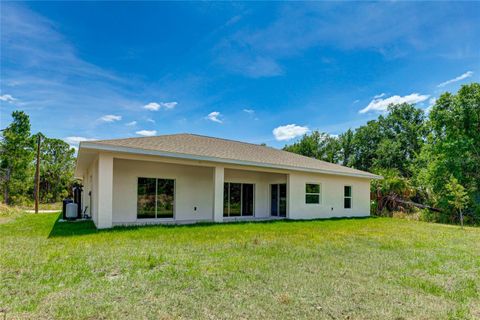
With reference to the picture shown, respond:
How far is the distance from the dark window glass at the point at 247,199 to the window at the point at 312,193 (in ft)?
9.80

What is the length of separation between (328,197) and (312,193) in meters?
1.27

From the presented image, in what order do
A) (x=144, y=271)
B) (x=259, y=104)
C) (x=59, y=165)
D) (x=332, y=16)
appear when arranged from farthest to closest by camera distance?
(x=59, y=165) < (x=259, y=104) < (x=332, y=16) < (x=144, y=271)

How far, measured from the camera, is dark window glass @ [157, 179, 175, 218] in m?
12.3

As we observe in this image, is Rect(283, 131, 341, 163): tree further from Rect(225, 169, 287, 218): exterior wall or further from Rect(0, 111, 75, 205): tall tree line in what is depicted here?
Rect(0, 111, 75, 205): tall tree line

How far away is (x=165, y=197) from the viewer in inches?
491

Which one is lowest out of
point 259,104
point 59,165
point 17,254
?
point 17,254

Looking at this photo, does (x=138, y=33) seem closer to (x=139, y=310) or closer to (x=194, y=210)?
(x=194, y=210)

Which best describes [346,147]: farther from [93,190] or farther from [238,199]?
[93,190]

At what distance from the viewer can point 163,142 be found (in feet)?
40.2

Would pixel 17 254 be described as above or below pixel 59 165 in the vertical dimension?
below

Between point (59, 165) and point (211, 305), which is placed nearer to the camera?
point (211, 305)

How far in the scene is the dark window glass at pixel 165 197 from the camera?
12.3 metres

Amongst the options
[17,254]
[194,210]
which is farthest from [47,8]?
[194,210]

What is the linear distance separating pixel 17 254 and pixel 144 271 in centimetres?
319
